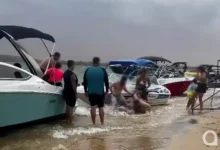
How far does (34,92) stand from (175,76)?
14399mm

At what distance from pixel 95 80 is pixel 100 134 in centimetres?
159

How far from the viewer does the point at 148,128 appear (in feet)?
32.0

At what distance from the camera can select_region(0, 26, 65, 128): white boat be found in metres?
7.88

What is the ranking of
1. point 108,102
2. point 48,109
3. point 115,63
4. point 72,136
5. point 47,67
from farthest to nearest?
point 115,63 → point 108,102 → point 47,67 → point 48,109 → point 72,136

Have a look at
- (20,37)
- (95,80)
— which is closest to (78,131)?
(95,80)

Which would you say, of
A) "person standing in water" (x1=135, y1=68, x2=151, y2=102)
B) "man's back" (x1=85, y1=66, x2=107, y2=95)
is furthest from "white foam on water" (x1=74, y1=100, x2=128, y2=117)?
"man's back" (x1=85, y1=66, x2=107, y2=95)

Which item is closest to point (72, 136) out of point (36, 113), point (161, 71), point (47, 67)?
point (36, 113)

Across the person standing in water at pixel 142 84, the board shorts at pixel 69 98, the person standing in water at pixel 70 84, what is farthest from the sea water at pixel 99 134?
the person standing in water at pixel 142 84

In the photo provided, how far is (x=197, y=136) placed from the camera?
822cm

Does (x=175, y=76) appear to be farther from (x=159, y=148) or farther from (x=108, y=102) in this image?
(x=159, y=148)

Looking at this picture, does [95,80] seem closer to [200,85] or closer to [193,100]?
[200,85]

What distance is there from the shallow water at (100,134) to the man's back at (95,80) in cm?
94

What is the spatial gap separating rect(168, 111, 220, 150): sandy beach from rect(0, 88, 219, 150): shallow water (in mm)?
268

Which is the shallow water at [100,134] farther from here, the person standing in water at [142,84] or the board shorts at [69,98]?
the person standing in water at [142,84]
